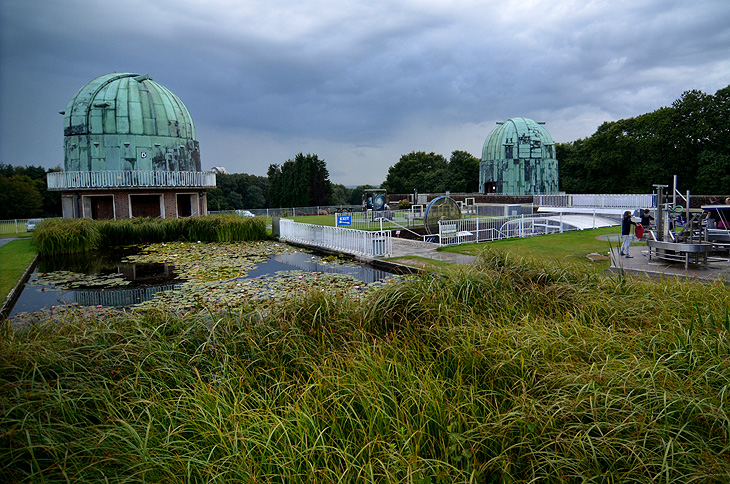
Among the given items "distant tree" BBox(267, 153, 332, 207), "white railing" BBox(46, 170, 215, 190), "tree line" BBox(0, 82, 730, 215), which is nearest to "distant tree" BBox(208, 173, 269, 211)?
"tree line" BBox(0, 82, 730, 215)

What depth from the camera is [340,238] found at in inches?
685

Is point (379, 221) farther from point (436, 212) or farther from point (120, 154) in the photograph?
point (120, 154)

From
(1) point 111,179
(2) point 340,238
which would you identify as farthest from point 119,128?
(2) point 340,238

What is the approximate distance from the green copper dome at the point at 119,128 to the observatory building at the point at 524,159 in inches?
1217

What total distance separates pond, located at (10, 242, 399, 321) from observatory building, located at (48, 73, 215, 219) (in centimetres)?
1346

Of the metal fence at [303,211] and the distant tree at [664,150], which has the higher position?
the distant tree at [664,150]

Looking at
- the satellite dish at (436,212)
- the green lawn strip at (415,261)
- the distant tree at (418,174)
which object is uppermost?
the distant tree at (418,174)

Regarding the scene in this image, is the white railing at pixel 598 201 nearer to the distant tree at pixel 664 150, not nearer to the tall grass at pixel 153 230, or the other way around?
the distant tree at pixel 664 150

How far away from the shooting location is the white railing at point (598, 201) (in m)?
30.7

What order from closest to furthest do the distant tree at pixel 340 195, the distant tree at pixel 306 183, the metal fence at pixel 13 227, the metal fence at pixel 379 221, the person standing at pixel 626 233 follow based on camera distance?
the person standing at pixel 626 233
the metal fence at pixel 379 221
the metal fence at pixel 13 227
the distant tree at pixel 306 183
the distant tree at pixel 340 195

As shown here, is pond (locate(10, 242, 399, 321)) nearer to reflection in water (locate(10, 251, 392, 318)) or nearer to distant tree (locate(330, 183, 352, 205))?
reflection in water (locate(10, 251, 392, 318))

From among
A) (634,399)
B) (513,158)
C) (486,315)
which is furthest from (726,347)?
(513,158)

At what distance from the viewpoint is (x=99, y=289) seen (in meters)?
11.8

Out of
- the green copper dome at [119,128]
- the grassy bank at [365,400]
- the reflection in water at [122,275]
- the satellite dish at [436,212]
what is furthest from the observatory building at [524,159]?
the grassy bank at [365,400]
